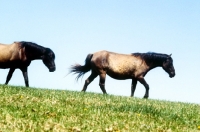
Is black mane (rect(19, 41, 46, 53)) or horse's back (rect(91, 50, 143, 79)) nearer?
black mane (rect(19, 41, 46, 53))

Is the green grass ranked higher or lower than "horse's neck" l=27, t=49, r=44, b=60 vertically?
lower

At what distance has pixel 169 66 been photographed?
22125mm

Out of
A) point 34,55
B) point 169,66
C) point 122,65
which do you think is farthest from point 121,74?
point 34,55

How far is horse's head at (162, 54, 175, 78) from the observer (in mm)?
22016

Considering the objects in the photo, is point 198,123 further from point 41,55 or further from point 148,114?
point 41,55

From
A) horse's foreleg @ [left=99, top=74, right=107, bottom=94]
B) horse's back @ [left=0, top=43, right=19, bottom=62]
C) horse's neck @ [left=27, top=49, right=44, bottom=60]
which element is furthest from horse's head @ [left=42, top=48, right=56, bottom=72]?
horse's foreleg @ [left=99, top=74, right=107, bottom=94]

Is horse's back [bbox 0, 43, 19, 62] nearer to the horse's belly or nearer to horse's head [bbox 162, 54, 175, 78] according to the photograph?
the horse's belly

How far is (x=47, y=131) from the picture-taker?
20.7 feet

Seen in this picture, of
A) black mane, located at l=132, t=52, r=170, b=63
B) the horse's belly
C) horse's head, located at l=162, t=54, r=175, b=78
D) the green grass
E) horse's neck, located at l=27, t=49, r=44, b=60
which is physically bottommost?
the green grass

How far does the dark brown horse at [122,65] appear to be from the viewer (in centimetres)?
2081

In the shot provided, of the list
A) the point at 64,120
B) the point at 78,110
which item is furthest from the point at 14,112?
the point at 78,110

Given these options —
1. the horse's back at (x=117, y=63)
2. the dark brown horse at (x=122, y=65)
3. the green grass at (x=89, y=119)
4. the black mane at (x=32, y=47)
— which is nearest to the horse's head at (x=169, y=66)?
the dark brown horse at (x=122, y=65)

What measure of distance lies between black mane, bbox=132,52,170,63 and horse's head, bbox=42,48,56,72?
177 inches

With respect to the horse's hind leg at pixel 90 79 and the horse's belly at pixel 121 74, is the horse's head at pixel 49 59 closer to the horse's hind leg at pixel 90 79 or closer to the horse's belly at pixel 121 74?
the horse's hind leg at pixel 90 79
